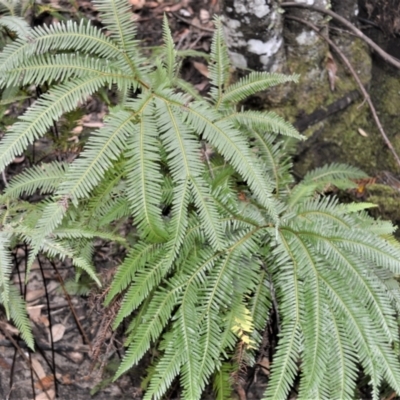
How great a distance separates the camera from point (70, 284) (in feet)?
9.16

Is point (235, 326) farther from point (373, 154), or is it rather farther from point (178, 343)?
point (373, 154)

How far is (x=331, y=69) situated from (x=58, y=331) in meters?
2.24

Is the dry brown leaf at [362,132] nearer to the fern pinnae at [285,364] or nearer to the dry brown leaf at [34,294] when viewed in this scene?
the fern pinnae at [285,364]

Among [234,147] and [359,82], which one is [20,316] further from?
[359,82]

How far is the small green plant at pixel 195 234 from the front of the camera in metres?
1.98

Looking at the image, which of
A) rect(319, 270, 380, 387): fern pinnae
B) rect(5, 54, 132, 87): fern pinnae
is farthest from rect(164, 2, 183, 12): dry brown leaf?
rect(319, 270, 380, 387): fern pinnae

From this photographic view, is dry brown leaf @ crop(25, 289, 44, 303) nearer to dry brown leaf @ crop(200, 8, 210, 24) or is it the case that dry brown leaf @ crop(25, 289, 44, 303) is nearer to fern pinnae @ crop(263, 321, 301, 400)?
fern pinnae @ crop(263, 321, 301, 400)

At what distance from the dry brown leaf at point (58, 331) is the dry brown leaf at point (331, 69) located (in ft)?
7.00

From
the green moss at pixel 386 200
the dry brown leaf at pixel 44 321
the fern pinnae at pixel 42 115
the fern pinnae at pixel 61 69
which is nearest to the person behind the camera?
the fern pinnae at pixel 42 115

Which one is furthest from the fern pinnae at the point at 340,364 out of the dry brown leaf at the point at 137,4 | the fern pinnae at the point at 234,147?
the dry brown leaf at the point at 137,4

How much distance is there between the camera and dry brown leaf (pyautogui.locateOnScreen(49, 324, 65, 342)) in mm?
3125

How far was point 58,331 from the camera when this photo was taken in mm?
3154

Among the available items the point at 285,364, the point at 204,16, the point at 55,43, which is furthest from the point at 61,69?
the point at 204,16

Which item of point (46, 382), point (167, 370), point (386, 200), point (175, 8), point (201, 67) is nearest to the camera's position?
point (167, 370)
